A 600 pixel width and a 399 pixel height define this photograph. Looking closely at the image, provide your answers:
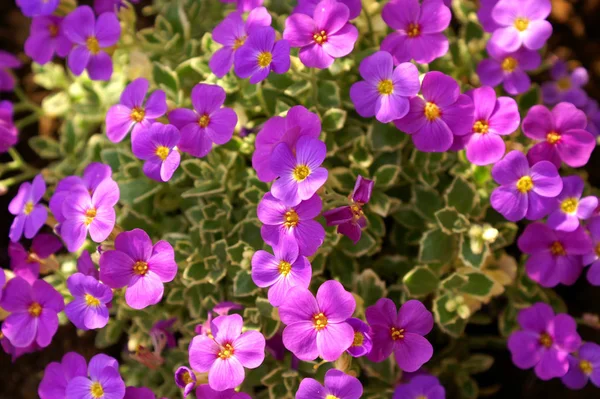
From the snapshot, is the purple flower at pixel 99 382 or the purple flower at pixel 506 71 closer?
the purple flower at pixel 99 382

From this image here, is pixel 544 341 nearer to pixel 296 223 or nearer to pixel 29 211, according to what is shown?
pixel 296 223

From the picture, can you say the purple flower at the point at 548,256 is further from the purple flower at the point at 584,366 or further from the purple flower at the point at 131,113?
the purple flower at the point at 131,113

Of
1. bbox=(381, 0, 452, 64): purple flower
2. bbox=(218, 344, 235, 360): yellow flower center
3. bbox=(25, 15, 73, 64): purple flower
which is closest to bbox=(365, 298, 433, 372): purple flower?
bbox=(218, 344, 235, 360): yellow flower center

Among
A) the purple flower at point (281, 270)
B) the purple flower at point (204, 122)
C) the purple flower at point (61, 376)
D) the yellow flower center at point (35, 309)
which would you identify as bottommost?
the purple flower at point (61, 376)

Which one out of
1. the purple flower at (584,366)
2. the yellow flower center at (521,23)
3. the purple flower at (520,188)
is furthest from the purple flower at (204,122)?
the purple flower at (584,366)

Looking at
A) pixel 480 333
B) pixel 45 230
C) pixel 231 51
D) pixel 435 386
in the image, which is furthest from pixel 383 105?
pixel 45 230

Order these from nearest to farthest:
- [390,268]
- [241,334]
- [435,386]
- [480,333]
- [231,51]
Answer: [241,334] → [435,386] → [231,51] → [390,268] → [480,333]

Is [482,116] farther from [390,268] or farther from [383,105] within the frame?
[390,268]

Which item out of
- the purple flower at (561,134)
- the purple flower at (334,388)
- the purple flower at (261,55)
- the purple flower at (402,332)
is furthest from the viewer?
the purple flower at (561,134)
